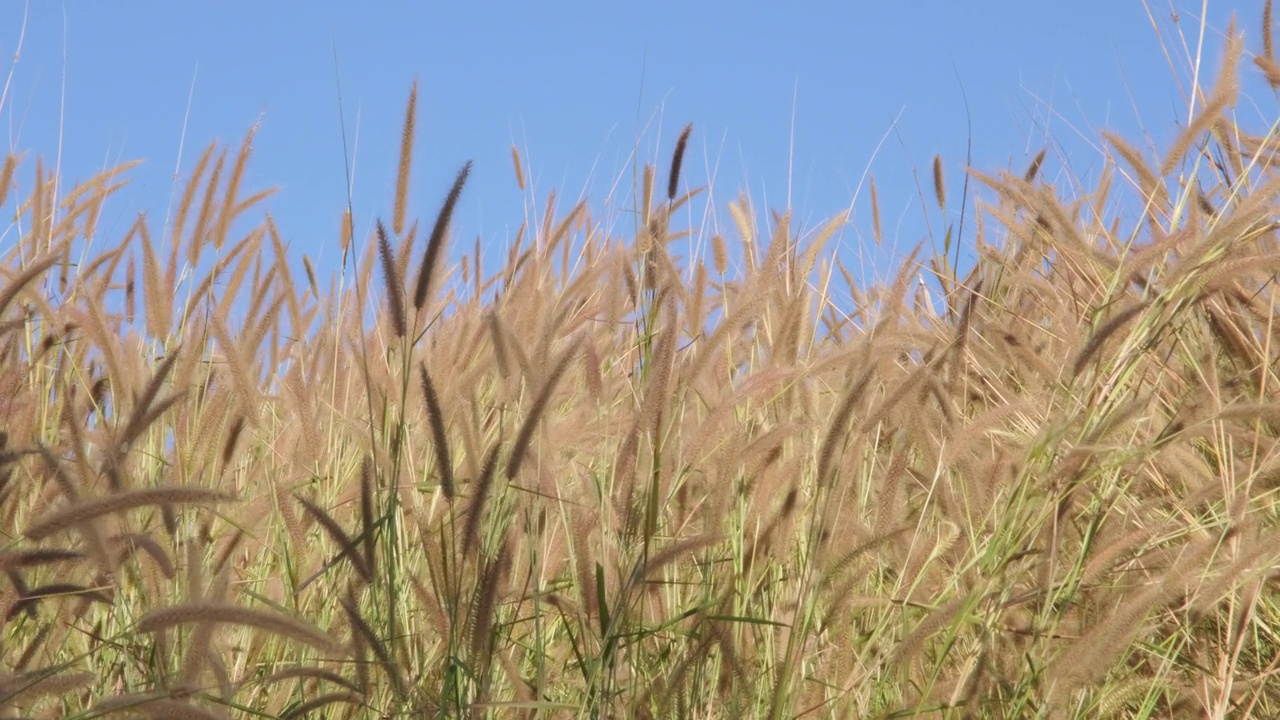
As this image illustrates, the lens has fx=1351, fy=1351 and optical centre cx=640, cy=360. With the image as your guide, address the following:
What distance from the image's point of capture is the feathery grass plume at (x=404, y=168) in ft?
5.00

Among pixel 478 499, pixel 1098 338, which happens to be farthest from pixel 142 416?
pixel 1098 338

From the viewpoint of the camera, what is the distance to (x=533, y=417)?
1.40m

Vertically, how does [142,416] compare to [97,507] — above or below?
above

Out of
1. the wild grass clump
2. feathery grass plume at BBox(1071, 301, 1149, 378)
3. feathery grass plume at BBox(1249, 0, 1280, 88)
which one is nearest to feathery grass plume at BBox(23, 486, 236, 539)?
the wild grass clump

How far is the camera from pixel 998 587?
1.66 metres

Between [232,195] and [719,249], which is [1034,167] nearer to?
[719,249]

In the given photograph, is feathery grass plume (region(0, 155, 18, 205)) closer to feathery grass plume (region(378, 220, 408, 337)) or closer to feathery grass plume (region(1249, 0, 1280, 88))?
feathery grass plume (region(378, 220, 408, 337))

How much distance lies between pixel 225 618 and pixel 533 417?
1.20ft

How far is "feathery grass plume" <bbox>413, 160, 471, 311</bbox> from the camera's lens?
1.43m

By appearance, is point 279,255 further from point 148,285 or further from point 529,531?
point 529,531

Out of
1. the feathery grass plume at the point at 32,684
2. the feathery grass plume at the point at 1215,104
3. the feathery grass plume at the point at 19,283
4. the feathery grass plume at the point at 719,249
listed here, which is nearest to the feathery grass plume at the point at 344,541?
the feathery grass plume at the point at 32,684

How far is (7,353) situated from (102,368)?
65cm

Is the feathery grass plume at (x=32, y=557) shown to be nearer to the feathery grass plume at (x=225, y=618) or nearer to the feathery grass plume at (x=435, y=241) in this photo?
the feathery grass plume at (x=225, y=618)

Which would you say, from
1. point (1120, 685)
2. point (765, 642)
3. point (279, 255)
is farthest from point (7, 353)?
point (1120, 685)
